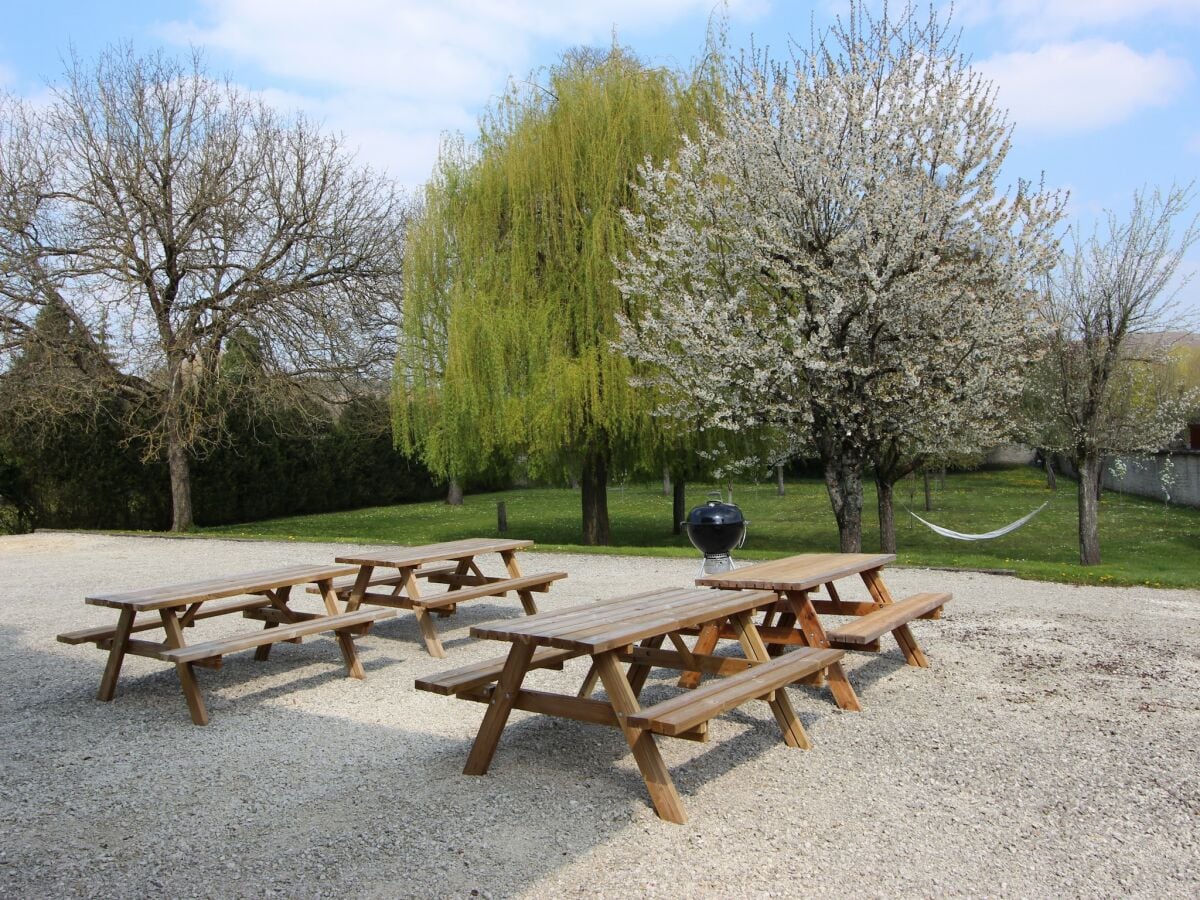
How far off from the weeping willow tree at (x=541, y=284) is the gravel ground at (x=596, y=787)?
29.0 ft

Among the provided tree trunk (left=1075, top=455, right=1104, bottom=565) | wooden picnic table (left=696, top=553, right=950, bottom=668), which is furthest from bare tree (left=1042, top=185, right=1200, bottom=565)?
wooden picnic table (left=696, top=553, right=950, bottom=668)

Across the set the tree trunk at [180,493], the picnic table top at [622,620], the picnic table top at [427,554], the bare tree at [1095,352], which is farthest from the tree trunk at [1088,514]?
the tree trunk at [180,493]

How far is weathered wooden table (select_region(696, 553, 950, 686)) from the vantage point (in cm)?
520

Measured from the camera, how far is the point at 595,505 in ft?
55.8

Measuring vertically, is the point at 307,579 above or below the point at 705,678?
above

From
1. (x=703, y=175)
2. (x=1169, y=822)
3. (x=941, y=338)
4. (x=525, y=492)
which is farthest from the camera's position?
(x=525, y=492)

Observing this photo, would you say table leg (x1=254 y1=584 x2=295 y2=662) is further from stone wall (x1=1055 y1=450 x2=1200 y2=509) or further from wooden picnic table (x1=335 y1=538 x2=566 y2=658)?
stone wall (x1=1055 y1=450 x2=1200 y2=509)

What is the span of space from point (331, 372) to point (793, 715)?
15856 millimetres

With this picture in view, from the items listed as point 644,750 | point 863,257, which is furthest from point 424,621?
point 863,257

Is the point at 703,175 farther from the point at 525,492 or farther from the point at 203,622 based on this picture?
the point at 525,492

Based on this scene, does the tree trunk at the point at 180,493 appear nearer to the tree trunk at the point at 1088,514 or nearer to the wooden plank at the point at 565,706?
the tree trunk at the point at 1088,514

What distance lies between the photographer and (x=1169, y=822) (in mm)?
3686

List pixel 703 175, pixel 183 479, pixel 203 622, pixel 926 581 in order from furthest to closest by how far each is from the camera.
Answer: pixel 183 479 < pixel 703 175 < pixel 926 581 < pixel 203 622

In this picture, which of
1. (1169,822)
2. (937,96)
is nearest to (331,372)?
(937,96)
